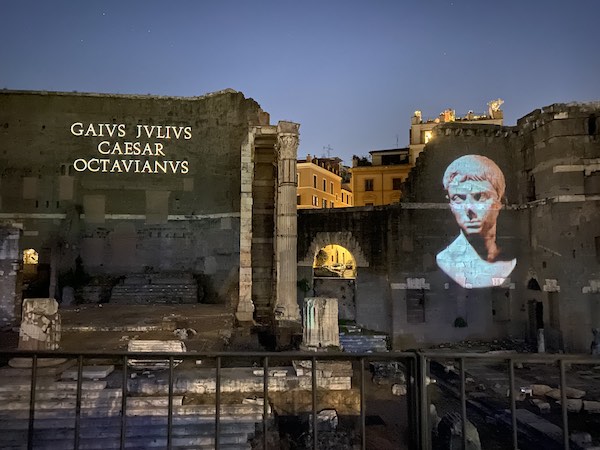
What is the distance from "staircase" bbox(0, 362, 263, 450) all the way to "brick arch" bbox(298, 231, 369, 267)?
1509 cm

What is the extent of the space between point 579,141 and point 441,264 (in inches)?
290

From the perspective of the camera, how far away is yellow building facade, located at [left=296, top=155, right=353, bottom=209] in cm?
3809

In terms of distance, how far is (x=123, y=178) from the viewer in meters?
21.8

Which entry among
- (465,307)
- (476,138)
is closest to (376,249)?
(465,307)

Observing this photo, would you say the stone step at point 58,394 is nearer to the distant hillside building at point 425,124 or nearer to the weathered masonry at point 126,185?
the weathered masonry at point 126,185

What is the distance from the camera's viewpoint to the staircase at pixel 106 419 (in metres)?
6.07

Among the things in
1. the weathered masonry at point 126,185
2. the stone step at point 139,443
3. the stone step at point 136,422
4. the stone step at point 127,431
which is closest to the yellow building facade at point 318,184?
the weathered masonry at point 126,185

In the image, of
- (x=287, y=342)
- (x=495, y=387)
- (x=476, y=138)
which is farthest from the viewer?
(x=476, y=138)

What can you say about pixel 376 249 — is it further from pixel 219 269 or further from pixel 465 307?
pixel 219 269

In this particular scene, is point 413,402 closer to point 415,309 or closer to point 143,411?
point 143,411

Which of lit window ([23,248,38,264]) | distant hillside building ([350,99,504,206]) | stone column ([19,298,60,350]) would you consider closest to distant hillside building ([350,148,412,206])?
distant hillside building ([350,99,504,206])

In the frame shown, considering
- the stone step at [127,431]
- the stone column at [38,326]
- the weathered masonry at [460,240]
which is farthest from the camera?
the weathered masonry at [460,240]

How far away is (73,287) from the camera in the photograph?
20328 millimetres

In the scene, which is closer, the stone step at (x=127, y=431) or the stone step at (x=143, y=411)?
the stone step at (x=127, y=431)
